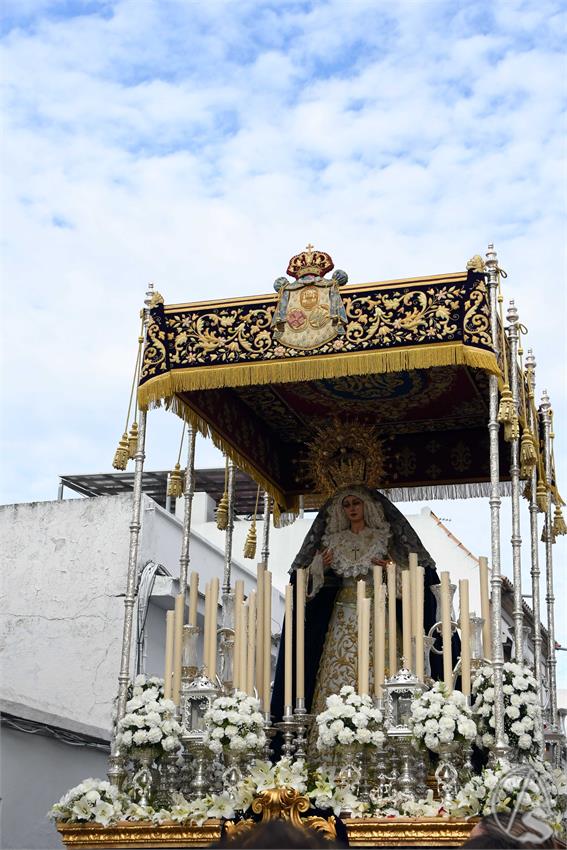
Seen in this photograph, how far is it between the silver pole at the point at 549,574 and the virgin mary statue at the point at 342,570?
41.8 inches

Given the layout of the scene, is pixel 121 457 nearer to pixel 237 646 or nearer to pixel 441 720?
pixel 237 646

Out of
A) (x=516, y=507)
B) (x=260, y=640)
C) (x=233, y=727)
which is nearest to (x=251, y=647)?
(x=260, y=640)

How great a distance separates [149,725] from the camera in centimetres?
729

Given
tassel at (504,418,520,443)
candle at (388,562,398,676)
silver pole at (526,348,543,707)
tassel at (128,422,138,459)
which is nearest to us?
candle at (388,562,398,676)

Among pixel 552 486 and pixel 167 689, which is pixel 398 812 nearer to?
pixel 167 689

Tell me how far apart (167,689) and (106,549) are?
724 centimetres

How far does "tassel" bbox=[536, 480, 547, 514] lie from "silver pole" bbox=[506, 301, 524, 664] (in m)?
0.61

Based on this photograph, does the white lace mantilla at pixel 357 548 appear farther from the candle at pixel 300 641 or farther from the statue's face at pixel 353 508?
the candle at pixel 300 641

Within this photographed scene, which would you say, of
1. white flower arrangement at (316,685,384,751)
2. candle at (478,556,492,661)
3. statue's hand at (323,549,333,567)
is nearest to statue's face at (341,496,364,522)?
statue's hand at (323,549,333,567)

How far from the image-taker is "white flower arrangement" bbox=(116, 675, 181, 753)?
7.26 metres

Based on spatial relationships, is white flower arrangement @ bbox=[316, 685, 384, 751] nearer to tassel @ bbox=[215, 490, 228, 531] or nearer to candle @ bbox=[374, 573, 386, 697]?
candle @ bbox=[374, 573, 386, 697]

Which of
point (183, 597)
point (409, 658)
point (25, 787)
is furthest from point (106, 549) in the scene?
point (409, 658)

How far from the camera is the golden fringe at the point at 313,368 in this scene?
24.7ft

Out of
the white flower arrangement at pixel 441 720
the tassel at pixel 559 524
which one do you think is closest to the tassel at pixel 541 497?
the tassel at pixel 559 524
